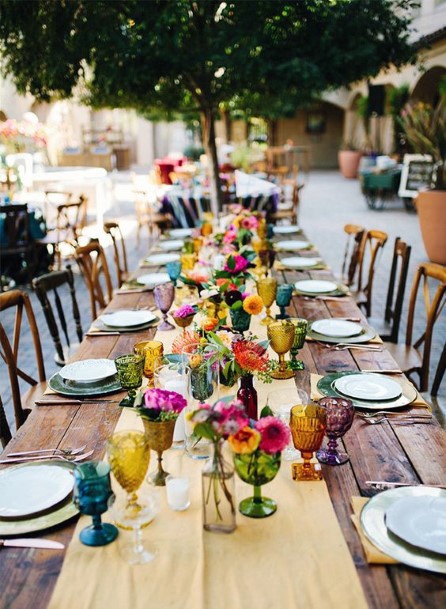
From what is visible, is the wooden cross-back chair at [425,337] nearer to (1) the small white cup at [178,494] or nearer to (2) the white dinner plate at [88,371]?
(2) the white dinner plate at [88,371]

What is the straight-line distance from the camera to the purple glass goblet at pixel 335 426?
61.9 inches

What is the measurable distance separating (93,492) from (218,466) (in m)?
0.25

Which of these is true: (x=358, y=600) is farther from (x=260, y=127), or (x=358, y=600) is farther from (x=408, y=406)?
(x=260, y=127)

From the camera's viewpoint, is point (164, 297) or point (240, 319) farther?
point (164, 297)

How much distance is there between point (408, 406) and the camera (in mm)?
1952

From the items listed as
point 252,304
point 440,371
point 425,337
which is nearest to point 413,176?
point 425,337

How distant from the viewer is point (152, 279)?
3650mm

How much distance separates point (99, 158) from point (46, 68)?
450 inches

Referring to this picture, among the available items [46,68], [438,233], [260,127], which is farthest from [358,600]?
[260,127]

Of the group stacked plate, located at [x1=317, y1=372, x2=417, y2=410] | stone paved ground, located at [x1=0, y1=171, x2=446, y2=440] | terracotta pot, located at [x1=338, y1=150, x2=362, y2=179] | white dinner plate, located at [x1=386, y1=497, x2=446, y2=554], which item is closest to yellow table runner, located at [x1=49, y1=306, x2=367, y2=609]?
white dinner plate, located at [x1=386, y1=497, x2=446, y2=554]

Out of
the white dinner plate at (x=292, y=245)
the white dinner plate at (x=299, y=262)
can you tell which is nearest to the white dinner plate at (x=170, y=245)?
the white dinner plate at (x=292, y=245)

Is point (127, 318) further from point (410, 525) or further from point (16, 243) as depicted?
point (16, 243)

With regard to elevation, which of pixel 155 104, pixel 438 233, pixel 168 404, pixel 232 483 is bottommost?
pixel 438 233

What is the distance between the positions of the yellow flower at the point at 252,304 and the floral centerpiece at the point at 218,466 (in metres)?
1.03
